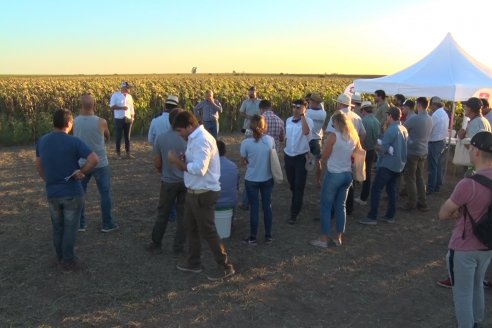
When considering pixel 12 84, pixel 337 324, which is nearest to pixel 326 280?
pixel 337 324

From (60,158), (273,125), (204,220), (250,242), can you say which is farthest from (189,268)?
(273,125)

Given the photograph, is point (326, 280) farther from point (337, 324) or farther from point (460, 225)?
point (460, 225)

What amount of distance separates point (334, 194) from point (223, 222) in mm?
1571

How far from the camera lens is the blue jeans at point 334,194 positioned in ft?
18.8

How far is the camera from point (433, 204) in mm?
8289

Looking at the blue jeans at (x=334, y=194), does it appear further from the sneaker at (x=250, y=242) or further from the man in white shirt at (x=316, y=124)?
the man in white shirt at (x=316, y=124)

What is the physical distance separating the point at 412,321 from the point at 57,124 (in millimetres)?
4191

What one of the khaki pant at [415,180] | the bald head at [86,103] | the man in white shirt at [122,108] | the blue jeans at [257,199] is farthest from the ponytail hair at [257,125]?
the man in white shirt at [122,108]

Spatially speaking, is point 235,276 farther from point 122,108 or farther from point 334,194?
point 122,108

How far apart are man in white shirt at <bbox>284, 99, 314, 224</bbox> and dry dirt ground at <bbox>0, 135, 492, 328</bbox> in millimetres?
704

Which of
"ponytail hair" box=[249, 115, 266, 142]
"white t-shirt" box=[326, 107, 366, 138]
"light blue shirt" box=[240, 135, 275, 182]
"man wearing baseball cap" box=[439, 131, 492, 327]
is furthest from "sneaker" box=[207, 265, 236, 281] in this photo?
"white t-shirt" box=[326, 107, 366, 138]

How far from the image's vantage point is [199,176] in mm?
4523

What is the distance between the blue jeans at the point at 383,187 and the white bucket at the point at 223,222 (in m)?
2.41

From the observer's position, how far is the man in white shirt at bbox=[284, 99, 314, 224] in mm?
6531
